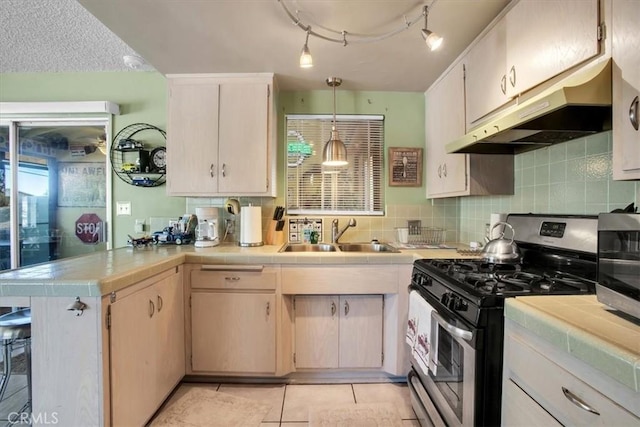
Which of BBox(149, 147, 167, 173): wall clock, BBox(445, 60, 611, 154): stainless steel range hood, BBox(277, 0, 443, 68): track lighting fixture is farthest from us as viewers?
BBox(149, 147, 167, 173): wall clock

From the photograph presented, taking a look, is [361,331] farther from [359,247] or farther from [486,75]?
[486,75]

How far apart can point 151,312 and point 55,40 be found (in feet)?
7.10

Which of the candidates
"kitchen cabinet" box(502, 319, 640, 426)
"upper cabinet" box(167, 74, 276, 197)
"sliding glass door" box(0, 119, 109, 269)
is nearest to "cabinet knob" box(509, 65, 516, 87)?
"kitchen cabinet" box(502, 319, 640, 426)

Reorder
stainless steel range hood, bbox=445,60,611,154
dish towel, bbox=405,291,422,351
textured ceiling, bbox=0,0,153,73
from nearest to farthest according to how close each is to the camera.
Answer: stainless steel range hood, bbox=445,60,611,154 < dish towel, bbox=405,291,422,351 < textured ceiling, bbox=0,0,153,73

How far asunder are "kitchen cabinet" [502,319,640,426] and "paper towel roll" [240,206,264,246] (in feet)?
5.64

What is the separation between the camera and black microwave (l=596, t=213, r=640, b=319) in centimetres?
78

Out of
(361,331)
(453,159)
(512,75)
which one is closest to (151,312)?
(361,331)

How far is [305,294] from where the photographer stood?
2004 millimetres

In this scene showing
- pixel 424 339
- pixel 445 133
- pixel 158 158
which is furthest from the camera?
pixel 158 158

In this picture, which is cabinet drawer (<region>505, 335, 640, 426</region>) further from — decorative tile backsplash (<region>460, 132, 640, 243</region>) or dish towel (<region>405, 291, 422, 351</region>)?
decorative tile backsplash (<region>460, 132, 640, 243</region>)

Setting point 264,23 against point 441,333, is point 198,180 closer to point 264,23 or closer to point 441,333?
point 264,23

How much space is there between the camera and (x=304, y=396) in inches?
74.8

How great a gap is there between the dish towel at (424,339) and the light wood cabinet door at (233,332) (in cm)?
93

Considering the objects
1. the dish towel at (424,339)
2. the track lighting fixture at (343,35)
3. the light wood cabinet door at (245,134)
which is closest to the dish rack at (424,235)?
the dish towel at (424,339)
